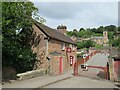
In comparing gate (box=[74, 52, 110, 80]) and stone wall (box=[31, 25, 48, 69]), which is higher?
stone wall (box=[31, 25, 48, 69])

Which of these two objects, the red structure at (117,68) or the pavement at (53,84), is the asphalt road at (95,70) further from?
the pavement at (53,84)

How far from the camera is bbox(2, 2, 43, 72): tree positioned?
→ 58.6 feet

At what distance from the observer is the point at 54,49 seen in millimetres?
27672

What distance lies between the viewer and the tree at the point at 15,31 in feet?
58.6

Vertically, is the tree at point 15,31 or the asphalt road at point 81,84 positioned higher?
the tree at point 15,31

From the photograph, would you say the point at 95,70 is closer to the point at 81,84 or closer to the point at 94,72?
the point at 94,72

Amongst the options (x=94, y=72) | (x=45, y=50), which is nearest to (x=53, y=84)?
(x=45, y=50)

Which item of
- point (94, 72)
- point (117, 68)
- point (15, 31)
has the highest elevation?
point (15, 31)

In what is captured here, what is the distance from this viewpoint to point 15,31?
64.5ft

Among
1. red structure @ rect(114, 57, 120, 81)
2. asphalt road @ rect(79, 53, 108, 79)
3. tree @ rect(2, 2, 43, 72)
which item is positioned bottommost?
asphalt road @ rect(79, 53, 108, 79)

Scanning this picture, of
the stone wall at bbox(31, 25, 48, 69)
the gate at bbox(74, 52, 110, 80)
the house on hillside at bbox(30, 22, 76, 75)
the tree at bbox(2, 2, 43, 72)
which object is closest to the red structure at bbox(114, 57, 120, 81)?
the gate at bbox(74, 52, 110, 80)

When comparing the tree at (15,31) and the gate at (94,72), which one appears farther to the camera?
the gate at (94,72)

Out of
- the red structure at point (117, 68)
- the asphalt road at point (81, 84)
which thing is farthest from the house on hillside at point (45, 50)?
the red structure at point (117, 68)

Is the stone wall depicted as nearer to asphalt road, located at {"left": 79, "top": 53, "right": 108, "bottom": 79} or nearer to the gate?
the gate
